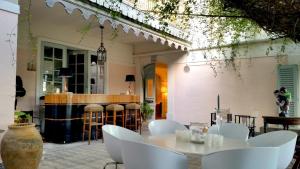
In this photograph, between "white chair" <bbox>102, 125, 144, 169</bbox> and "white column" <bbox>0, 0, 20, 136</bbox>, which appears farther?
"white column" <bbox>0, 0, 20, 136</bbox>

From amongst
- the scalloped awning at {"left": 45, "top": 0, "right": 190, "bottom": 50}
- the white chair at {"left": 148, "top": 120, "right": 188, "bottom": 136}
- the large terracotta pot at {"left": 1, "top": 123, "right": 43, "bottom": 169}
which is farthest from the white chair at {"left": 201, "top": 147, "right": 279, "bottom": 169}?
the large terracotta pot at {"left": 1, "top": 123, "right": 43, "bottom": 169}

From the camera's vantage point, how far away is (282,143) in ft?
8.42

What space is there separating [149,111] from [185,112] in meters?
1.40

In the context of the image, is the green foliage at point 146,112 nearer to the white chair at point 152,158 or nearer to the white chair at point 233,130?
the white chair at point 233,130

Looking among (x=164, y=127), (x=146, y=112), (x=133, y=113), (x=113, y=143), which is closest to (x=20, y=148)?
(x=113, y=143)

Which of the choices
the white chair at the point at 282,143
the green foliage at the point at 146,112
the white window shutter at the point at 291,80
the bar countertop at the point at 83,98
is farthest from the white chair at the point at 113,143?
the green foliage at the point at 146,112

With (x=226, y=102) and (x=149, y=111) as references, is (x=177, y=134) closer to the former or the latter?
(x=226, y=102)

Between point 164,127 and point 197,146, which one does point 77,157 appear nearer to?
point 164,127

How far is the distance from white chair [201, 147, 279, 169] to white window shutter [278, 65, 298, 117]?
18.7 ft

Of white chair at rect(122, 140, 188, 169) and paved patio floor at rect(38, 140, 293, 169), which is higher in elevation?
white chair at rect(122, 140, 188, 169)

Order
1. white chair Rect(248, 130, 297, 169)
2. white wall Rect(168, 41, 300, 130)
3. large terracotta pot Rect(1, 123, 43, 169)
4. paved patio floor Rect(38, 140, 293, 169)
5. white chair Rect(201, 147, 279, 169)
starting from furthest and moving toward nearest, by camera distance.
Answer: white wall Rect(168, 41, 300, 130) < paved patio floor Rect(38, 140, 293, 169) < large terracotta pot Rect(1, 123, 43, 169) < white chair Rect(248, 130, 297, 169) < white chair Rect(201, 147, 279, 169)

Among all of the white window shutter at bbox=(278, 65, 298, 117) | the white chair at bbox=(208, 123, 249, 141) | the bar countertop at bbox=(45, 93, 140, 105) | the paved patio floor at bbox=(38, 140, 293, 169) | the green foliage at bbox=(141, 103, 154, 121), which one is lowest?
the paved patio floor at bbox=(38, 140, 293, 169)

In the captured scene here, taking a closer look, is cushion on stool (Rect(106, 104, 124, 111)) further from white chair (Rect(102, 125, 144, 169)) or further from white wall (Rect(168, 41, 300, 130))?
white chair (Rect(102, 125, 144, 169))

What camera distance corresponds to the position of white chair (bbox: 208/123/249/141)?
3.41 meters
